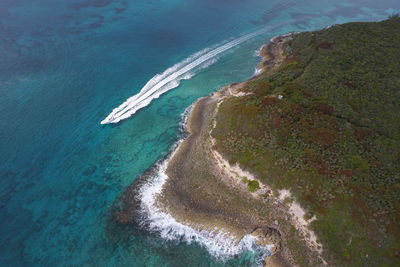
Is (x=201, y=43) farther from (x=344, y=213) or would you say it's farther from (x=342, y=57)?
(x=344, y=213)

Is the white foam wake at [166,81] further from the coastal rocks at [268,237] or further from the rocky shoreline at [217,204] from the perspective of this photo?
the coastal rocks at [268,237]

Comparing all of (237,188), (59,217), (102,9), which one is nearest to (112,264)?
(59,217)

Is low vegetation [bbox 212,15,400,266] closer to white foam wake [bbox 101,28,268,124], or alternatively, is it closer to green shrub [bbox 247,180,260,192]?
green shrub [bbox 247,180,260,192]

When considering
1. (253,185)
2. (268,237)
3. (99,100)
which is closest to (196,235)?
(268,237)

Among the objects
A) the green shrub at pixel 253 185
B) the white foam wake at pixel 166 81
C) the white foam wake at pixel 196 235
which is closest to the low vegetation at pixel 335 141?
Result: the green shrub at pixel 253 185

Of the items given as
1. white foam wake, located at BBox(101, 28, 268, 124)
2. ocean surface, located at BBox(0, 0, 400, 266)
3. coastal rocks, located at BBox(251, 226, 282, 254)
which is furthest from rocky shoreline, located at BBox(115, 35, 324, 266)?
white foam wake, located at BBox(101, 28, 268, 124)

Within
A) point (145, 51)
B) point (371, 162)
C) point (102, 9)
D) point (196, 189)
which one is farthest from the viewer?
point (102, 9)

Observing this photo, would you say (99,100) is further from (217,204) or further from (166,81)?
(217,204)
